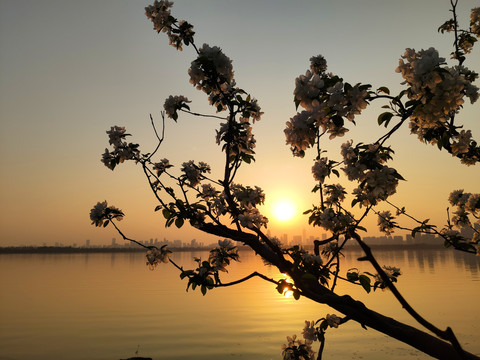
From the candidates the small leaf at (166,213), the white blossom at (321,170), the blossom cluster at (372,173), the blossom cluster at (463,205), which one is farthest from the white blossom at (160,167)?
the blossom cluster at (463,205)

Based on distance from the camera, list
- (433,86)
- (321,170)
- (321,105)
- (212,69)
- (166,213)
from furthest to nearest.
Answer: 1. (321,170)
2. (166,213)
3. (212,69)
4. (321,105)
5. (433,86)

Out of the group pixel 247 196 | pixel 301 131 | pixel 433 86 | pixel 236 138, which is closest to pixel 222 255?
pixel 247 196

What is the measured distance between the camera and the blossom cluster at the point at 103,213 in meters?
5.15

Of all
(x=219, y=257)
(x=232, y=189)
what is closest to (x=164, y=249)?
(x=219, y=257)

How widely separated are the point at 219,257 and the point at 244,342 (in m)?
15.3

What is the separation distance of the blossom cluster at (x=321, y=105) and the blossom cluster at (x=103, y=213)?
3.36 meters

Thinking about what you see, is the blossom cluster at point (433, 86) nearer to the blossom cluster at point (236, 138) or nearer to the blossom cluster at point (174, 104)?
the blossom cluster at point (236, 138)

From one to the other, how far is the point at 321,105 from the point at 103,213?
12.5ft

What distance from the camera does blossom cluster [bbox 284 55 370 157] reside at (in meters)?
2.77

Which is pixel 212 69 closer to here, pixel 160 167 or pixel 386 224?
pixel 160 167

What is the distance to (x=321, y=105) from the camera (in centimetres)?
276

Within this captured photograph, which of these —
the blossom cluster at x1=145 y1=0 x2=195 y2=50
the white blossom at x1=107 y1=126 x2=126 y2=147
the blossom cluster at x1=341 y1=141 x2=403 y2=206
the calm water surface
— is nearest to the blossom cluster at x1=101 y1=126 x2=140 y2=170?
the white blossom at x1=107 y1=126 x2=126 y2=147

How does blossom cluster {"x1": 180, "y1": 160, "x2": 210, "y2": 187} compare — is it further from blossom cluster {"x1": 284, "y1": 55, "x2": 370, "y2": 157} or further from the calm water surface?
the calm water surface

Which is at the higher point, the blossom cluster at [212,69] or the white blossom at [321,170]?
the blossom cluster at [212,69]
